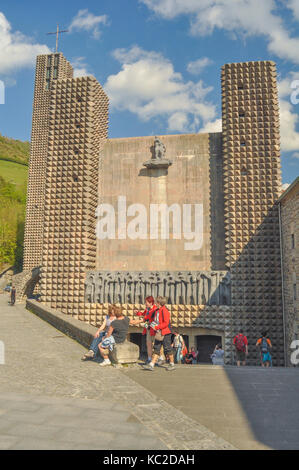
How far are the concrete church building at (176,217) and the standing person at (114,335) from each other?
1086cm

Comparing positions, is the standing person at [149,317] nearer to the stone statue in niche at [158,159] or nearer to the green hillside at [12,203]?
the stone statue in niche at [158,159]

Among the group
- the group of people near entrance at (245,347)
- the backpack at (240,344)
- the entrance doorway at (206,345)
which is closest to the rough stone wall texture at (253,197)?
the entrance doorway at (206,345)

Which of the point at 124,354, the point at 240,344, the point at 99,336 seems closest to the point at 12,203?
the point at 240,344

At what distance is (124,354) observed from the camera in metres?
9.91

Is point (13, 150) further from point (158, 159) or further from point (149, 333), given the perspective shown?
point (149, 333)

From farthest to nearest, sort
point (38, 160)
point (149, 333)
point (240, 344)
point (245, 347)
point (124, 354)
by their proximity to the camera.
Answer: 1. point (38, 160)
2. point (245, 347)
3. point (240, 344)
4. point (149, 333)
5. point (124, 354)

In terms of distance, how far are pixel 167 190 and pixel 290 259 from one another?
8.30m

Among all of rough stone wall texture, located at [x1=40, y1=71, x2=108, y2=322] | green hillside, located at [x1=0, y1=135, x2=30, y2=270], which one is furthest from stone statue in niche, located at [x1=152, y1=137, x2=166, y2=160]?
green hillside, located at [x1=0, y1=135, x2=30, y2=270]

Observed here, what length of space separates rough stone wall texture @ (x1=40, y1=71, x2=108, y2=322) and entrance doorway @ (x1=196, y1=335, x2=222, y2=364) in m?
6.50

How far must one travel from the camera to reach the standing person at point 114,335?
31.7 ft

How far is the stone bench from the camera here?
9773mm

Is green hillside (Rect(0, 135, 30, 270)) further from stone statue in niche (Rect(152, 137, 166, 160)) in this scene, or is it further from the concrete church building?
stone statue in niche (Rect(152, 137, 166, 160))
